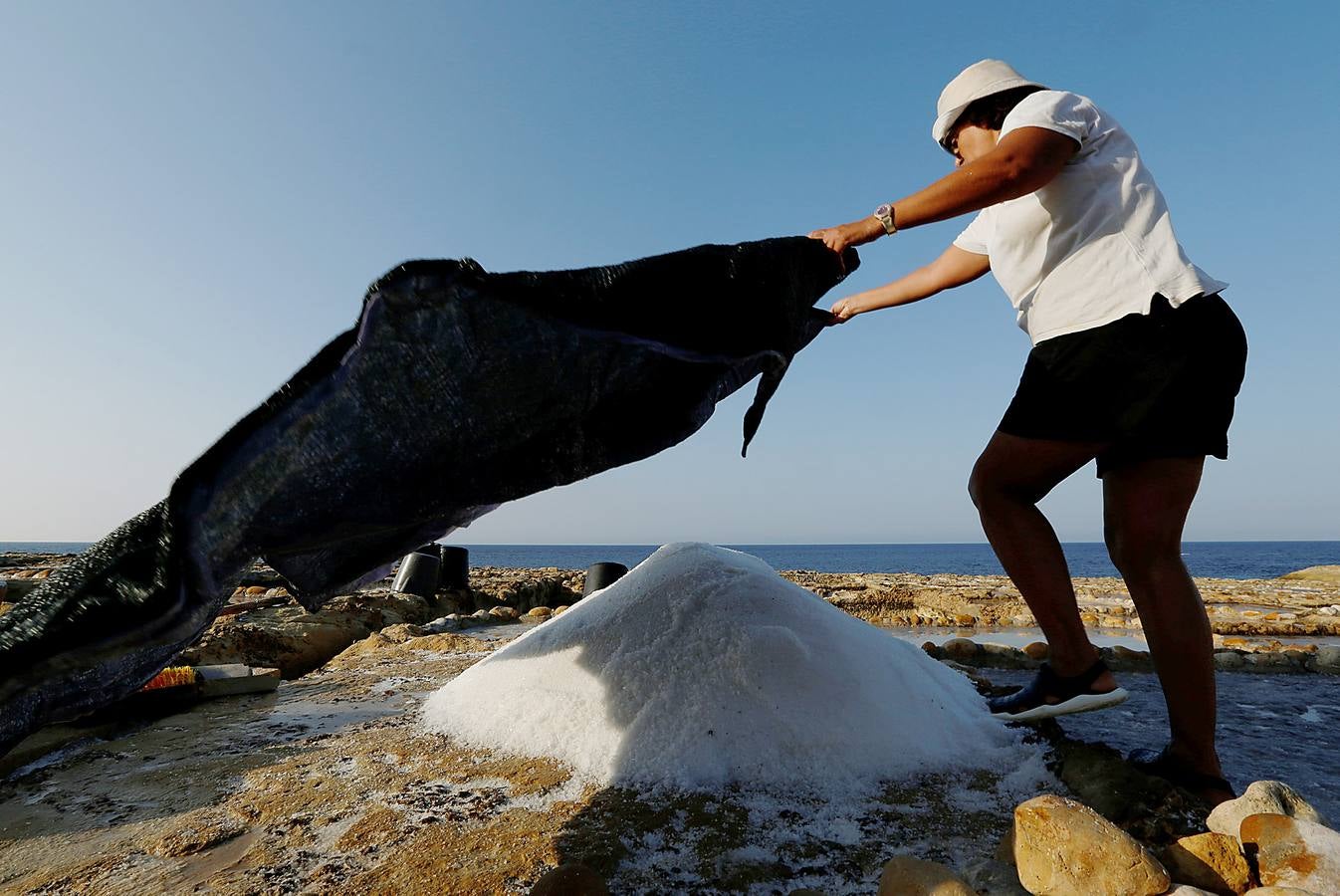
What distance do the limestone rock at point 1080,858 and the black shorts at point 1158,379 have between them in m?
0.85

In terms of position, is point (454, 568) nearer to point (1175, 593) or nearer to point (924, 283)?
point (924, 283)

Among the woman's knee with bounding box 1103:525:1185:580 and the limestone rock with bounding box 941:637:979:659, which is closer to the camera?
the woman's knee with bounding box 1103:525:1185:580

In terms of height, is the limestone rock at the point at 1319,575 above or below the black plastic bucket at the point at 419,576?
below

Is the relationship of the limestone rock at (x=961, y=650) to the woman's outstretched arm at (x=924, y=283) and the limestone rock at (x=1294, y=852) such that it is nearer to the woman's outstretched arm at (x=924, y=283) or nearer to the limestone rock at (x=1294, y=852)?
the woman's outstretched arm at (x=924, y=283)

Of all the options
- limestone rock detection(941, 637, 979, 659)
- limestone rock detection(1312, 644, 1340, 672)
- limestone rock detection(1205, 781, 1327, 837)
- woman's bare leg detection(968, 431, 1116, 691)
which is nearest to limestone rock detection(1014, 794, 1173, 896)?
limestone rock detection(1205, 781, 1327, 837)

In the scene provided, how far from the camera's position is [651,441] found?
1.47 metres

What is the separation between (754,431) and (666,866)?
905mm

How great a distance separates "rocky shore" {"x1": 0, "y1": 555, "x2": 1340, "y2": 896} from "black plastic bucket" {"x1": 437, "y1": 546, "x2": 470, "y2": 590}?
4.67 m

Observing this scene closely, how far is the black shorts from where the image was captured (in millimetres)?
1512

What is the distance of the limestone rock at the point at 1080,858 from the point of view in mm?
1037

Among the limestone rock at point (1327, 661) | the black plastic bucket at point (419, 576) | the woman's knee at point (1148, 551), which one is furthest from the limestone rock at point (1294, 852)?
the black plastic bucket at point (419, 576)

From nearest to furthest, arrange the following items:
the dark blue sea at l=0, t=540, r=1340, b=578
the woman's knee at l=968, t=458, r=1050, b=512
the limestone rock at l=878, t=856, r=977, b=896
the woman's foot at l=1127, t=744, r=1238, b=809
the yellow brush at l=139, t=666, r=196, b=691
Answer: the limestone rock at l=878, t=856, r=977, b=896, the woman's foot at l=1127, t=744, r=1238, b=809, the woman's knee at l=968, t=458, r=1050, b=512, the yellow brush at l=139, t=666, r=196, b=691, the dark blue sea at l=0, t=540, r=1340, b=578

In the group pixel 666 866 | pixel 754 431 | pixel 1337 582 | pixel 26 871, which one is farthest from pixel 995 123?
pixel 1337 582

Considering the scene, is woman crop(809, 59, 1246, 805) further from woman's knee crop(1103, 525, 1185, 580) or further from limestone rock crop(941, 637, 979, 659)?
limestone rock crop(941, 637, 979, 659)
